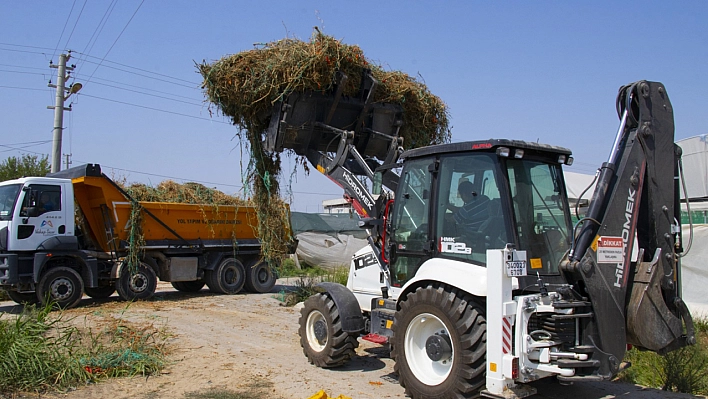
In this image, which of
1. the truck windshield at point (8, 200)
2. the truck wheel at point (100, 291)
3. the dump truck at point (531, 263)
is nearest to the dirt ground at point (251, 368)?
the dump truck at point (531, 263)

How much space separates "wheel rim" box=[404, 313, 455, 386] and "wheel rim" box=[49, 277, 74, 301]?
27.7 ft

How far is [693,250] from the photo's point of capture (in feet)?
37.0

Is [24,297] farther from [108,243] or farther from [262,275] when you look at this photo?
[262,275]

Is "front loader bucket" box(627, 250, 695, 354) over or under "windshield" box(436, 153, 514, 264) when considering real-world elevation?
under

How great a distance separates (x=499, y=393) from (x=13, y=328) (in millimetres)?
4954

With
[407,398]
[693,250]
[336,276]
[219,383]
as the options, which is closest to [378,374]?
[407,398]

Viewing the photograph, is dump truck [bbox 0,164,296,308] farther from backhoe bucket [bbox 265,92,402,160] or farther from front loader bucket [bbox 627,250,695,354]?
front loader bucket [bbox 627,250,695,354]

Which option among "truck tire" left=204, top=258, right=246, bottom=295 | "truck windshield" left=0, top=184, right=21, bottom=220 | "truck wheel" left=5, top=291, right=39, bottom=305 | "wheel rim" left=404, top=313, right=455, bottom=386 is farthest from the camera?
"truck tire" left=204, top=258, right=246, bottom=295

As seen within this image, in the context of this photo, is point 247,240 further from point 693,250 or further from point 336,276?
point 693,250

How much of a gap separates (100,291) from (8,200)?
2860mm

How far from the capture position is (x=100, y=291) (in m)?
13.1

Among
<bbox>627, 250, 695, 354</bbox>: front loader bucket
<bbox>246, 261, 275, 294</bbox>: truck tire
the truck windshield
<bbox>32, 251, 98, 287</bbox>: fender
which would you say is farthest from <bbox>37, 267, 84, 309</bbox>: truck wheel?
<bbox>627, 250, 695, 354</bbox>: front loader bucket

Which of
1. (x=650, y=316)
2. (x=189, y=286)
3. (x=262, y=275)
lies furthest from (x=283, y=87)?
(x=189, y=286)

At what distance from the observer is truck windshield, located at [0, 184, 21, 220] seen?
11.3 metres
